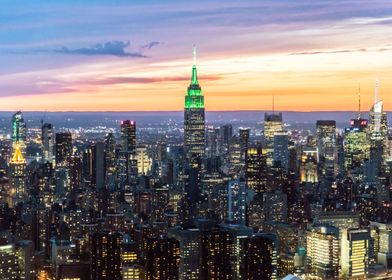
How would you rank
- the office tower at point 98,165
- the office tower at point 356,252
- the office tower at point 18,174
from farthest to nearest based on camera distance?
the office tower at point 98,165 < the office tower at point 18,174 < the office tower at point 356,252

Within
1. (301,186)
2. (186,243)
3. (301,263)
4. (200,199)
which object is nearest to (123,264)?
(186,243)

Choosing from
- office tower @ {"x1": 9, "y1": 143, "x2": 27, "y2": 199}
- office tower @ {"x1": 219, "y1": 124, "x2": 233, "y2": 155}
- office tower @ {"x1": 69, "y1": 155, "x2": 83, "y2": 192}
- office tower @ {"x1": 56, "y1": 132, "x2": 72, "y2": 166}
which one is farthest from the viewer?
office tower @ {"x1": 219, "y1": 124, "x2": 233, "y2": 155}

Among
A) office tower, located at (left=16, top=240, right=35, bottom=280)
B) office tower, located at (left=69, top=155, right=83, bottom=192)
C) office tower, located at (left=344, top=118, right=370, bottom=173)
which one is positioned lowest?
office tower, located at (left=16, top=240, right=35, bottom=280)

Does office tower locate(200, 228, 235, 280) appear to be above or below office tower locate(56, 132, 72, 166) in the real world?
below

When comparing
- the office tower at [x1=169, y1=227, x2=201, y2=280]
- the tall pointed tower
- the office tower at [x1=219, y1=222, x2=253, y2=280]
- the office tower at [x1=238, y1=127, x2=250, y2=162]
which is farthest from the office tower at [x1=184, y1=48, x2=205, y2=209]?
the office tower at [x1=169, y1=227, x2=201, y2=280]

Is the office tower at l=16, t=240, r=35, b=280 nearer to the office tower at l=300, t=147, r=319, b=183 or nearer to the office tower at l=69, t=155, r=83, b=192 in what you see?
the office tower at l=69, t=155, r=83, b=192

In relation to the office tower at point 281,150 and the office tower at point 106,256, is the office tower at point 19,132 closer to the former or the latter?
the office tower at point 281,150

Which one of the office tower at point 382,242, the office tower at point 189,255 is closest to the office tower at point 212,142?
the office tower at point 382,242
